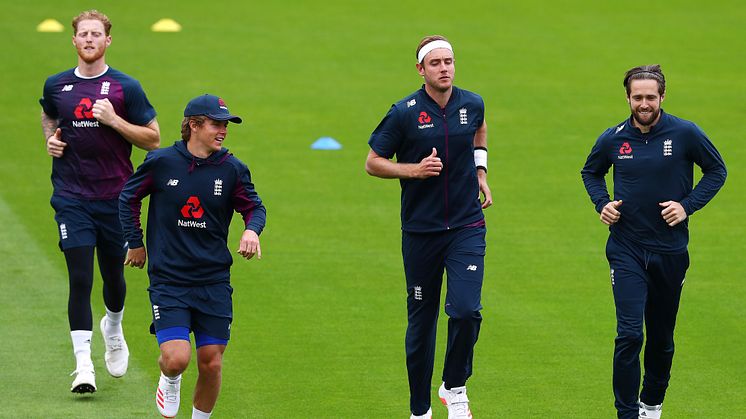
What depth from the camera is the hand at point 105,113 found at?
→ 11031 mm

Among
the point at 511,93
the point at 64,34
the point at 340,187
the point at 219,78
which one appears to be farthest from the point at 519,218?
the point at 64,34

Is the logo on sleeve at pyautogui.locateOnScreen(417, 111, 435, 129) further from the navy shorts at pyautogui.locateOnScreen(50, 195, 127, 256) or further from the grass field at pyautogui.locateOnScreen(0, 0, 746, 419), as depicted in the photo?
the navy shorts at pyautogui.locateOnScreen(50, 195, 127, 256)

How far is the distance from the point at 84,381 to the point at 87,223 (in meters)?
1.25

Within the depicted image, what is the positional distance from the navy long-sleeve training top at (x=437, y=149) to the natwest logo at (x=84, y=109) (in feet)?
8.18

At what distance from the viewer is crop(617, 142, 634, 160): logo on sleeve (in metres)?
9.86

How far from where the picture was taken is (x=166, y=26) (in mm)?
30703

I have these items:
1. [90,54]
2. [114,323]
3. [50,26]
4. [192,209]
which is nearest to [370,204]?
[114,323]

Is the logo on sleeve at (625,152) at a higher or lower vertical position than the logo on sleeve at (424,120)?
lower

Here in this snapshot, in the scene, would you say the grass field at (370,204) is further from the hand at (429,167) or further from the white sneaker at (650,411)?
the hand at (429,167)

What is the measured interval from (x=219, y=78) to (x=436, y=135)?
17.1 meters

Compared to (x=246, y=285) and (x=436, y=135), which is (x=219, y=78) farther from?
(x=436, y=135)

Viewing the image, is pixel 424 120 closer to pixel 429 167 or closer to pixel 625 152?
pixel 429 167

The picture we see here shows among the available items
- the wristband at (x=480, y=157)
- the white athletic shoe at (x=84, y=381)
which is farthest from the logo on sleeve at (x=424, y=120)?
the white athletic shoe at (x=84, y=381)

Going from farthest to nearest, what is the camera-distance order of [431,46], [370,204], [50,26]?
[50,26] < [370,204] < [431,46]
